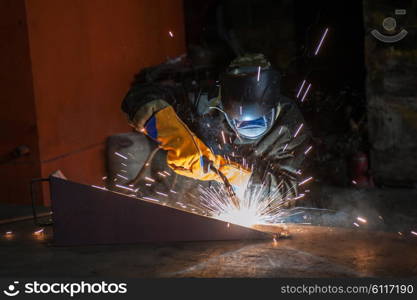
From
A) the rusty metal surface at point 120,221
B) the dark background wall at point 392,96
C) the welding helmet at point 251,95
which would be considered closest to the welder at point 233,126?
the welding helmet at point 251,95

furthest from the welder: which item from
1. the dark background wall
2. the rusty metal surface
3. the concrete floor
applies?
the dark background wall

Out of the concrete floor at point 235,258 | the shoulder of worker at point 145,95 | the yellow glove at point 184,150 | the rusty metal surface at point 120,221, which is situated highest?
the shoulder of worker at point 145,95

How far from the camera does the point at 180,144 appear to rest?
394cm

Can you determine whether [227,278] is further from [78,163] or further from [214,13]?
[214,13]

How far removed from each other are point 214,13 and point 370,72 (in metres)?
2.32

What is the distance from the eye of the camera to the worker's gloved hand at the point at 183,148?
3.91m

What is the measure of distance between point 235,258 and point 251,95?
127 cm

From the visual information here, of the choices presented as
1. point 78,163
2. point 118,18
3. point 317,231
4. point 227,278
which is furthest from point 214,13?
point 227,278

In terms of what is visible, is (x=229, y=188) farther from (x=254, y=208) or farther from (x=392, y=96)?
(x=392, y=96)

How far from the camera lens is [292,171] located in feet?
14.4

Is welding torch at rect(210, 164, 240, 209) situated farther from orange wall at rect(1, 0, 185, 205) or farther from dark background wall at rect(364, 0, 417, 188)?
dark background wall at rect(364, 0, 417, 188)

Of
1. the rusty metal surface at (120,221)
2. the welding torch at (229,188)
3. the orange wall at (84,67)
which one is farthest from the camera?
the orange wall at (84,67)

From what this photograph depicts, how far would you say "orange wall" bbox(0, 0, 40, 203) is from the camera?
432 cm

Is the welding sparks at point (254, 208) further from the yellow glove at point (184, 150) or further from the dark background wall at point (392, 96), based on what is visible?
the dark background wall at point (392, 96)
